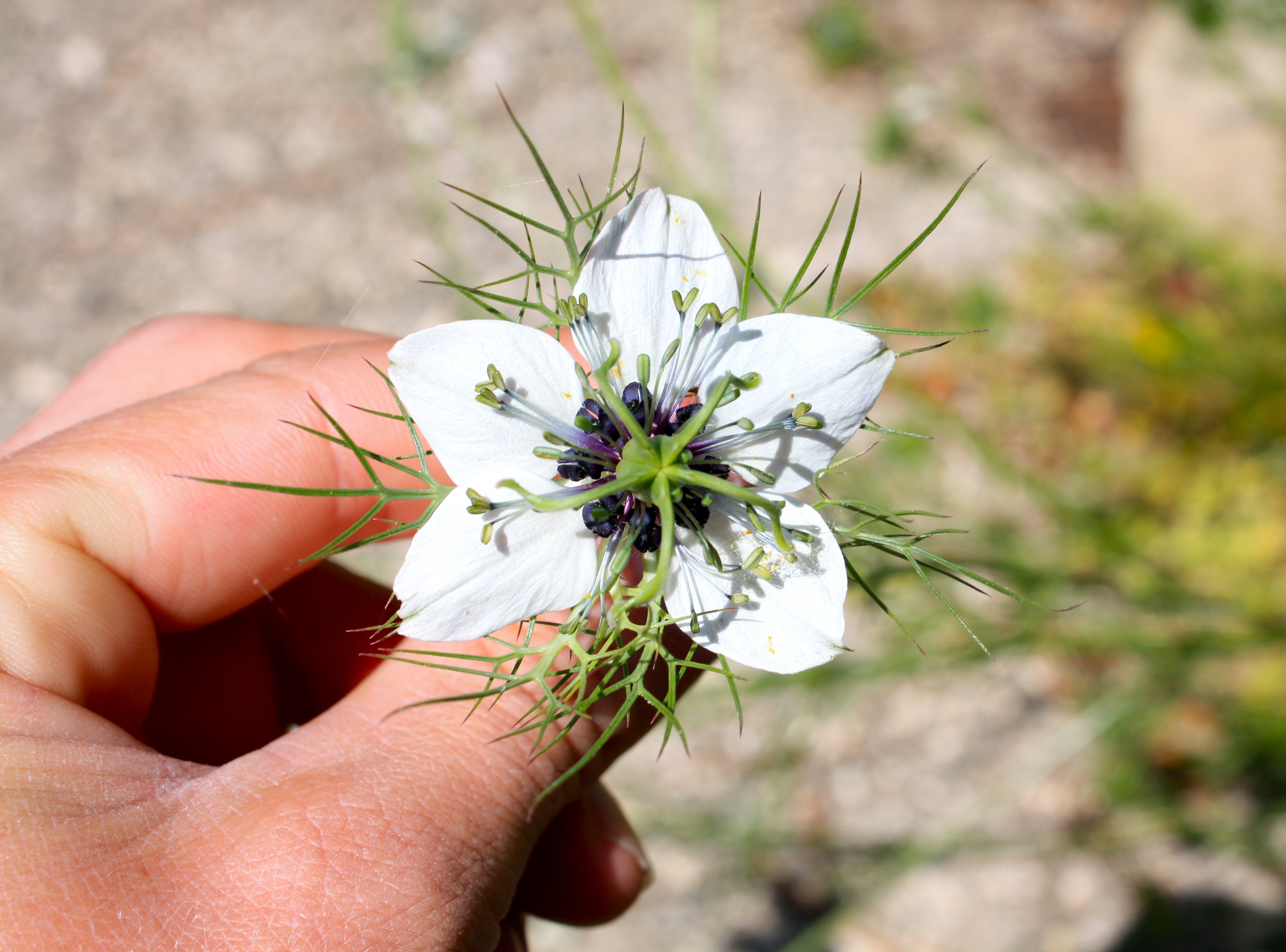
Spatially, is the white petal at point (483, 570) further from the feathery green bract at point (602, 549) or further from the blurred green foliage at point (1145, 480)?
the blurred green foliage at point (1145, 480)

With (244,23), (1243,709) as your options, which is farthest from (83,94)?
(1243,709)

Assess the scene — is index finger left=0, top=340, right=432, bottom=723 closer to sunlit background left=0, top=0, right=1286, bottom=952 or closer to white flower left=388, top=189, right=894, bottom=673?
white flower left=388, top=189, right=894, bottom=673

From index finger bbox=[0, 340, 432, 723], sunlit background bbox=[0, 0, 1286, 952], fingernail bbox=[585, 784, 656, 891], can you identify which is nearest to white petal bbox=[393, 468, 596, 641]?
index finger bbox=[0, 340, 432, 723]

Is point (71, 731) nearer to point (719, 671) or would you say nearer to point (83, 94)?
point (719, 671)

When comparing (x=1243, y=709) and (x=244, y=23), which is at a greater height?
(x=244, y=23)

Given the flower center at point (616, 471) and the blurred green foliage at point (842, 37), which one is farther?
the blurred green foliage at point (842, 37)

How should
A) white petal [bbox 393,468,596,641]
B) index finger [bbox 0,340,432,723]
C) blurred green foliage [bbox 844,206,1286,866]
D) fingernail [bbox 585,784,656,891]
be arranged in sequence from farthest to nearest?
blurred green foliage [bbox 844,206,1286,866] → fingernail [bbox 585,784,656,891] → index finger [bbox 0,340,432,723] → white petal [bbox 393,468,596,641]

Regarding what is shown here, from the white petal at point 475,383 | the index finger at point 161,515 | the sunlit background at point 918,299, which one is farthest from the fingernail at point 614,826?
the white petal at point 475,383
